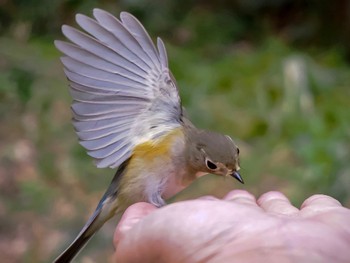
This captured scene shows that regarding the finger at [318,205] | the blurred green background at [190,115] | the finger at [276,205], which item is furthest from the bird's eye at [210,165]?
the blurred green background at [190,115]

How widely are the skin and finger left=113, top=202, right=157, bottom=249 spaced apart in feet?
0.21

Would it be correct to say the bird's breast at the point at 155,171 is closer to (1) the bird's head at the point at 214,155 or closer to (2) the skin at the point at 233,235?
(1) the bird's head at the point at 214,155

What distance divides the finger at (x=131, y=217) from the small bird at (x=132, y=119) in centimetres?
8

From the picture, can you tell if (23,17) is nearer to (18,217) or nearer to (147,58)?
(18,217)

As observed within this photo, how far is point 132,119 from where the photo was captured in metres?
2.24

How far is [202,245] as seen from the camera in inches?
72.1

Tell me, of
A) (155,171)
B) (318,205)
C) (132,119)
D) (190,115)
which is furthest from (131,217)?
(190,115)

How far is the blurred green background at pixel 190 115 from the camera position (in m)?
3.64

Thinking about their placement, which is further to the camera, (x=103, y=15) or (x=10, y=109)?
(x=10, y=109)

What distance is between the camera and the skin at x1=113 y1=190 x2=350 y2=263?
Answer: 69.2 inches

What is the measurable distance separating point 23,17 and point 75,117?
8.95ft

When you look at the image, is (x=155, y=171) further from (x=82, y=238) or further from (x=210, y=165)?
(x=82, y=238)

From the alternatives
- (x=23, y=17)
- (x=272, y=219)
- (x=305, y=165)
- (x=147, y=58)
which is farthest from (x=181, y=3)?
(x=272, y=219)

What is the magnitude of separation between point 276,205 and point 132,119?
0.45 m
